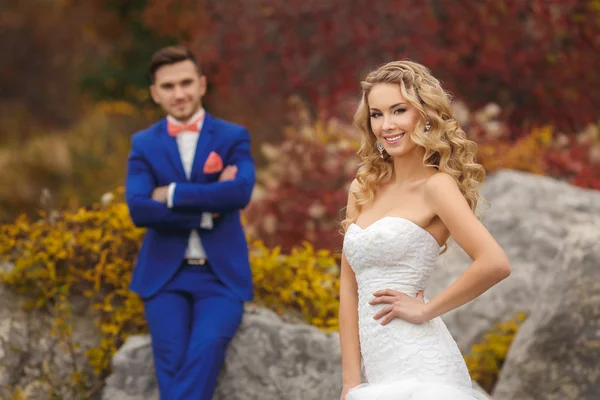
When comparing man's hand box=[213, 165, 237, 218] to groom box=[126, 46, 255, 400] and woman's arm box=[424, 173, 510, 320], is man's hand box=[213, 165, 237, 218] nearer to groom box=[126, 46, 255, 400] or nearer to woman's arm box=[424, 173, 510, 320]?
groom box=[126, 46, 255, 400]

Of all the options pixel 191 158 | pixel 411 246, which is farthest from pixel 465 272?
pixel 191 158

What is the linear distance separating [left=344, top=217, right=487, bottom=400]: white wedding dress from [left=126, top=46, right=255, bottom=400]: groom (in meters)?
1.15

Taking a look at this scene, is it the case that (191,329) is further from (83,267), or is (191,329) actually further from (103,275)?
(83,267)

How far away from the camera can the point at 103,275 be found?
15.6 feet

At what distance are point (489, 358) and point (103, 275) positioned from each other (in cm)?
232

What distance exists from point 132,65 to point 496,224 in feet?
25.1

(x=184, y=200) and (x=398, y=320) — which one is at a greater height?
(x=184, y=200)

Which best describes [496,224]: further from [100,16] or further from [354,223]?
[100,16]

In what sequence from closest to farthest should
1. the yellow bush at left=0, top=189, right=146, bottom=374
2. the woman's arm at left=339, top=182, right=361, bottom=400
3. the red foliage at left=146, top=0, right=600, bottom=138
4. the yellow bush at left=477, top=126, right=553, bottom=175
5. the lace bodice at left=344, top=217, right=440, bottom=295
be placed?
the lace bodice at left=344, top=217, right=440, bottom=295 → the woman's arm at left=339, top=182, right=361, bottom=400 → the yellow bush at left=0, top=189, right=146, bottom=374 → the yellow bush at left=477, top=126, right=553, bottom=175 → the red foliage at left=146, top=0, right=600, bottom=138

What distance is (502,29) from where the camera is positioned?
9336 mm

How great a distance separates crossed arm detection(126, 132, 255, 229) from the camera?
4.16 m

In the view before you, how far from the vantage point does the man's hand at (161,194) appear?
4230 millimetres

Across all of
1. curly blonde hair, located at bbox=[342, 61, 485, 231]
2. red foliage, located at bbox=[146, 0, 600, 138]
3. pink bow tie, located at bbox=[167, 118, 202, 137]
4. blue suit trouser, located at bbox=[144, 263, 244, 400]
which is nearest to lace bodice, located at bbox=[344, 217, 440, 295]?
curly blonde hair, located at bbox=[342, 61, 485, 231]

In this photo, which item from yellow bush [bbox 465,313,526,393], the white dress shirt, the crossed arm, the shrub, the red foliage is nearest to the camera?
the crossed arm
